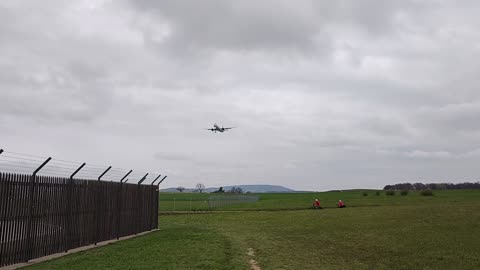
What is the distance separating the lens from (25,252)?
12977mm

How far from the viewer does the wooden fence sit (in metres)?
12.4

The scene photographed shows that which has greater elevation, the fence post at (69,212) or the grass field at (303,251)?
the fence post at (69,212)

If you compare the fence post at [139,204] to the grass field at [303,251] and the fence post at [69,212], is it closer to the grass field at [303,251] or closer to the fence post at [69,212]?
the grass field at [303,251]

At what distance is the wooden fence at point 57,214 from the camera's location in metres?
12.4

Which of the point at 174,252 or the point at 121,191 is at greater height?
the point at 121,191

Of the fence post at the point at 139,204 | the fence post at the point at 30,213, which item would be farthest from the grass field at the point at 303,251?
the fence post at the point at 139,204

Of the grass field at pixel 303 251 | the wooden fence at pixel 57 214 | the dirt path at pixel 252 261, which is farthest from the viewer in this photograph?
the grass field at pixel 303 251

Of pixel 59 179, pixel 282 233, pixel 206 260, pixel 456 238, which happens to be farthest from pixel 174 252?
pixel 456 238

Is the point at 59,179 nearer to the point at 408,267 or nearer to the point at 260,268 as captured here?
the point at 260,268

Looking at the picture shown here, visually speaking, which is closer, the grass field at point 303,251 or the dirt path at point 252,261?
the dirt path at point 252,261

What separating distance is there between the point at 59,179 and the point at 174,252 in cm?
421

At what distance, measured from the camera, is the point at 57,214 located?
49.0ft

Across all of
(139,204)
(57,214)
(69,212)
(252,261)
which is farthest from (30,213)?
(139,204)

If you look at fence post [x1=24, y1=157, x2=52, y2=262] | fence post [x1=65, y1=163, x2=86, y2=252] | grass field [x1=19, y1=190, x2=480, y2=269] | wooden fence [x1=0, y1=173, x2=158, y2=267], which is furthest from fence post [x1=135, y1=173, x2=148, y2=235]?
fence post [x1=24, y1=157, x2=52, y2=262]
